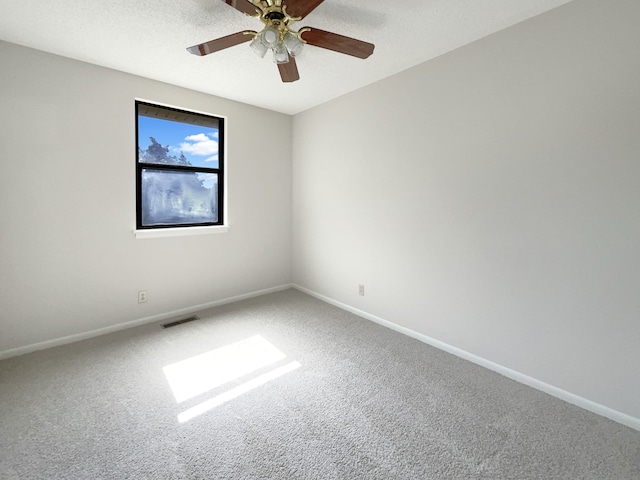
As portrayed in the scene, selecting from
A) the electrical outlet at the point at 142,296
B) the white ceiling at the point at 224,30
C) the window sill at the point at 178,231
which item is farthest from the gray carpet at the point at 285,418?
the white ceiling at the point at 224,30

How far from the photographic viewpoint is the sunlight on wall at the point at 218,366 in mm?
2066

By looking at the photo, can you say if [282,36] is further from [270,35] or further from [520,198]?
[520,198]

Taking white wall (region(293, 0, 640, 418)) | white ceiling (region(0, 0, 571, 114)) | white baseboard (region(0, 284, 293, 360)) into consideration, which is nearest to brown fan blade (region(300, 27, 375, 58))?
white ceiling (region(0, 0, 571, 114))

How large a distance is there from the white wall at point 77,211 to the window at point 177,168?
15 cm

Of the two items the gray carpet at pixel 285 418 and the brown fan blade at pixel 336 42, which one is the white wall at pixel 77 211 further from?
the brown fan blade at pixel 336 42

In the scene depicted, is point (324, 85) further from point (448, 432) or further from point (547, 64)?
point (448, 432)

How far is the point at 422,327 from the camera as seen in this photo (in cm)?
275

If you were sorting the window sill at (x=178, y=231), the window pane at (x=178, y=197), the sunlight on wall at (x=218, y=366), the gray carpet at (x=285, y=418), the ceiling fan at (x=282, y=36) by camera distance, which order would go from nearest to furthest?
the gray carpet at (x=285, y=418), the ceiling fan at (x=282, y=36), the sunlight on wall at (x=218, y=366), the window sill at (x=178, y=231), the window pane at (x=178, y=197)

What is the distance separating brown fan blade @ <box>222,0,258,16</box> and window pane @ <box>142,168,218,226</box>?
207 centimetres

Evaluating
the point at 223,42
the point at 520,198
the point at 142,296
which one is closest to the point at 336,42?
the point at 223,42

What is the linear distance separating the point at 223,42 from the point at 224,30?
384 mm

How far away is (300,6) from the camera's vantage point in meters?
1.57

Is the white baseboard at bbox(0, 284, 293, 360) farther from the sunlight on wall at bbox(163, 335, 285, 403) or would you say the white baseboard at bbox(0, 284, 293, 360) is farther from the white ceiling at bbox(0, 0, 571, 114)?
the white ceiling at bbox(0, 0, 571, 114)

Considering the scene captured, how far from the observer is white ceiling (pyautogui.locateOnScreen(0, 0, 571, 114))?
6.13 feet
